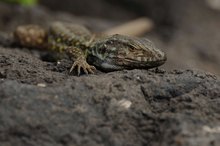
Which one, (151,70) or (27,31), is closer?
(151,70)

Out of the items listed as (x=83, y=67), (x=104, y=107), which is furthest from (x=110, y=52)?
(x=104, y=107)

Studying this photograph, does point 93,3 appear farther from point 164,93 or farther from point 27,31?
point 164,93

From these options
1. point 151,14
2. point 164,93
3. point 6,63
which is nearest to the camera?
point 164,93

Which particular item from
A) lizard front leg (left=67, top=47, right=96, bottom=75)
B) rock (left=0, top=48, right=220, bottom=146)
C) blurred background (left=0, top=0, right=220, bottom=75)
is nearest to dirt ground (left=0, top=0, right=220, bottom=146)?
rock (left=0, top=48, right=220, bottom=146)

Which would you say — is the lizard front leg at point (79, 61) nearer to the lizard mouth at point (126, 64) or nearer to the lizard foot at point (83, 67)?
the lizard foot at point (83, 67)

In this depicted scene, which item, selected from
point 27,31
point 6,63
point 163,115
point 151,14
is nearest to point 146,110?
point 163,115

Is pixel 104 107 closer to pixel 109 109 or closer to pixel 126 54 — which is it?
pixel 109 109

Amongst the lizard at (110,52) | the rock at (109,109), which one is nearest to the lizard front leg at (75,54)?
the lizard at (110,52)

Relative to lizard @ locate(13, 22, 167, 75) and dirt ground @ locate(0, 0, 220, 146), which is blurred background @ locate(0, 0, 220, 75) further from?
dirt ground @ locate(0, 0, 220, 146)
